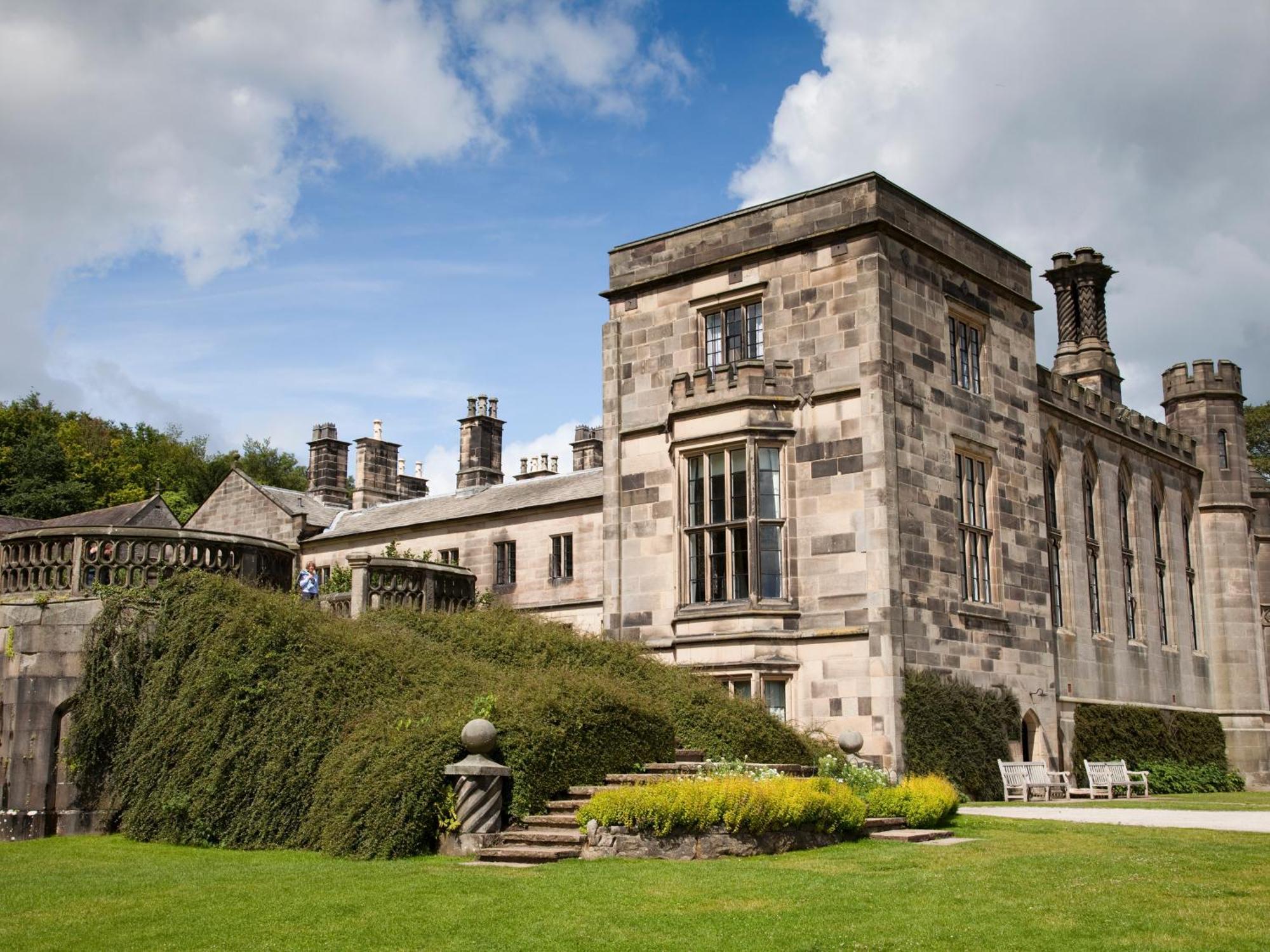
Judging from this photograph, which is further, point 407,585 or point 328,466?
point 328,466

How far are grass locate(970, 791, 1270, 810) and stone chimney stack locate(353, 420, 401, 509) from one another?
2509 centimetres

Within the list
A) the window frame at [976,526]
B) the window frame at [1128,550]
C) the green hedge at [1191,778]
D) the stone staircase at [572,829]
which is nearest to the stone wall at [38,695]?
the stone staircase at [572,829]

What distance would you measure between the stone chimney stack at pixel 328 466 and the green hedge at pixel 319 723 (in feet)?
80.8

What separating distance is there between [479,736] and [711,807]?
283cm

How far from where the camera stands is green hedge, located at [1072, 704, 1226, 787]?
28.6 meters

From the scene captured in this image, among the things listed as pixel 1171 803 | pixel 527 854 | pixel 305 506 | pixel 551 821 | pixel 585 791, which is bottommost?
pixel 1171 803

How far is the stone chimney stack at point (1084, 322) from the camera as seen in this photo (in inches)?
1453

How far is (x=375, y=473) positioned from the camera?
42.9 m

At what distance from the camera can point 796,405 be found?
24.2m

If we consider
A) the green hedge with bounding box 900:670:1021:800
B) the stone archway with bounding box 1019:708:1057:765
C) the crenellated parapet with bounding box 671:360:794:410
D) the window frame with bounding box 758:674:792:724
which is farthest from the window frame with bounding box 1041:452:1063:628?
the window frame with bounding box 758:674:792:724

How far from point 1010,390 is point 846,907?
62.4 feet

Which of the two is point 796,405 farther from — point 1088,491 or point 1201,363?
point 1201,363

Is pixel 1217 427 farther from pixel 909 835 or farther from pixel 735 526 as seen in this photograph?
pixel 909 835

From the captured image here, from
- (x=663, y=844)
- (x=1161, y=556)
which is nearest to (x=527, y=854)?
(x=663, y=844)
